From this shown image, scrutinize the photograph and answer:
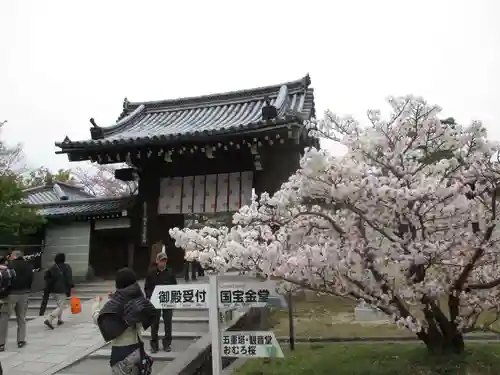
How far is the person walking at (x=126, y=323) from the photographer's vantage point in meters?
3.99

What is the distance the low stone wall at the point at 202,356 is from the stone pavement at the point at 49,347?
206 cm

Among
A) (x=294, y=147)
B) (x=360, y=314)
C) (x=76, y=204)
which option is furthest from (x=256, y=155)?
(x=76, y=204)

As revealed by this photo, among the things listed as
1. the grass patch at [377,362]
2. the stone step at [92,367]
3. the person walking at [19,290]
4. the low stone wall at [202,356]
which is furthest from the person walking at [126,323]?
the person walking at [19,290]

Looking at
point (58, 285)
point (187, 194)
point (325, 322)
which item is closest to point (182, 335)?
point (325, 322)

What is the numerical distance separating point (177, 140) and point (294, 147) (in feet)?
10.6

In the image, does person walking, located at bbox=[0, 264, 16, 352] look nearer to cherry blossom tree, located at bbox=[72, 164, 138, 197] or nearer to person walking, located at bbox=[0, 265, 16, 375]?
person walking, located at bbox=[0, 265, 16, 375]

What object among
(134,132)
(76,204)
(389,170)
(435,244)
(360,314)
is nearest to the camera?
(435,244)

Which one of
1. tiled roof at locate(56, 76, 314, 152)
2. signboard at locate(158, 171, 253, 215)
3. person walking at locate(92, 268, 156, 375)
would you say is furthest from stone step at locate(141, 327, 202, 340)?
tiled roof at locate(56, 76, 314, 152)

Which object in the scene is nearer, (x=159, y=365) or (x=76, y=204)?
(x=159, y=365)

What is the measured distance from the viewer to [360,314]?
8188 mm

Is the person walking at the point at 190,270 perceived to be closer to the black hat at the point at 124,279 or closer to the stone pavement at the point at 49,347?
the stone pavement at the point at 49,347

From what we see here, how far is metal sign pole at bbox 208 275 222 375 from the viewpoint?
4.22 m

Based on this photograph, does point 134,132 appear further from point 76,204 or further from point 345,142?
point 345,142

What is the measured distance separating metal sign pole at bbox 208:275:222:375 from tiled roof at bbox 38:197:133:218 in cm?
974
